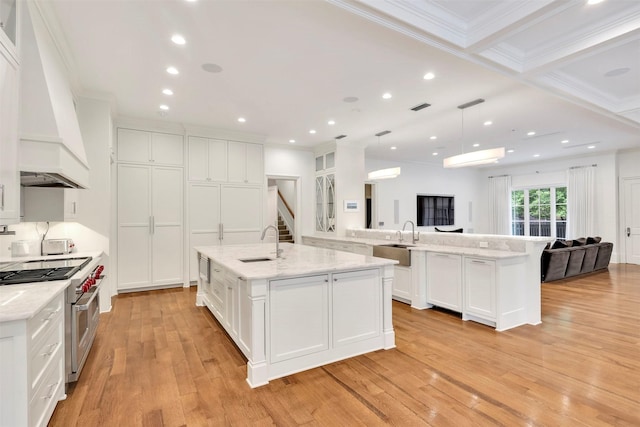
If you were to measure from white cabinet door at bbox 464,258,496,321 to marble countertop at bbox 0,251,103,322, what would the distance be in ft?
12.6

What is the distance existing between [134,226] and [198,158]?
1.61 meters

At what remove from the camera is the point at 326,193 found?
723cm

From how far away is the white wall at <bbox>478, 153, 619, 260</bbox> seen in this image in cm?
808

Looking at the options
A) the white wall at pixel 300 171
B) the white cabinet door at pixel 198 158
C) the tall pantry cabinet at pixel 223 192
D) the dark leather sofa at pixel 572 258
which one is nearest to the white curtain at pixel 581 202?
the dark leather sofa at pixel 572 258

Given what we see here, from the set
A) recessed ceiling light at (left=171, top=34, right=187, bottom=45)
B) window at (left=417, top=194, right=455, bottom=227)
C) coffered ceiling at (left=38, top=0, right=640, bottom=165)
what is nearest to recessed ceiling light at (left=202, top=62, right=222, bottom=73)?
coffered ceiling at (left=38, top=0, right=640, bottom=165)

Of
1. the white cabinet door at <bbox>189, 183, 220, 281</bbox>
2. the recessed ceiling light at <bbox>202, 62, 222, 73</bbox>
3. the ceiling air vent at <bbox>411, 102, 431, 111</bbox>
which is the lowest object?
the white cabinet door at <bbox>189, 183, 220, 281</bbox>

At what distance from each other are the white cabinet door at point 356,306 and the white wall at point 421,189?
5.98m

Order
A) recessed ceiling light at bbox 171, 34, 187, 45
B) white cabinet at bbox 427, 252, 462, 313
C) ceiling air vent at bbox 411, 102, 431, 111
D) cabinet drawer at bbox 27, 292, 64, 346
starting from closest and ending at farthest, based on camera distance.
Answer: cabinet drawer at bbox 27, 292, 64, 346
recessed ceiling light at bbox 171, 34, 187, 45
white cabinet at bbox 427, 252, 462, 313
ceiling air vent at bbox 411, 102, 431, 111

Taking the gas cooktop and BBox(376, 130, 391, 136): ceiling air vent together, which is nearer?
the gas cooktop

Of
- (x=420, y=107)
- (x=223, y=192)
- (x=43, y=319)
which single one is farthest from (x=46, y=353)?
(x=420, y=107)

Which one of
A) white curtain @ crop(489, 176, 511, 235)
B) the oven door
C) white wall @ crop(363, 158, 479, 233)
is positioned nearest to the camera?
the oven door

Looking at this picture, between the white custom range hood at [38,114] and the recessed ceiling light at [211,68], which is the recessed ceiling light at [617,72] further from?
the white custom range hood at [38,114]

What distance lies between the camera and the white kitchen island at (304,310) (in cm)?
243

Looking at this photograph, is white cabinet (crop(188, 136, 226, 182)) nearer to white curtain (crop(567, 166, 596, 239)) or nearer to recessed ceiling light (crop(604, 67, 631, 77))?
recessed ceiling light (crop(604, 67, 631, 77))
